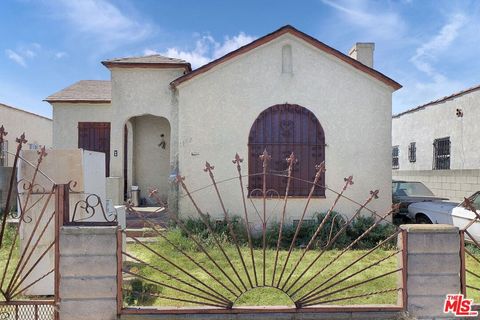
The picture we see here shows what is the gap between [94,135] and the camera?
1162 centimetres

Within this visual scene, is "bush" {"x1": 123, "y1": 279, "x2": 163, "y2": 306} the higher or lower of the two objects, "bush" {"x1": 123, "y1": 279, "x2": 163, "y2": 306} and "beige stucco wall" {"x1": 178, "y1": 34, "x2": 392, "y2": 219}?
the lower

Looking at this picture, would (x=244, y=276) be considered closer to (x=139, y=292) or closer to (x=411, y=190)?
(x=139, y=292)

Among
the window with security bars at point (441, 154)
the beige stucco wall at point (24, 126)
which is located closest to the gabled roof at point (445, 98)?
the window with security bars at point (441, 154)

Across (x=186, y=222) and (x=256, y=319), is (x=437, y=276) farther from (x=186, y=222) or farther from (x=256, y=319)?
(x=186, y=222)

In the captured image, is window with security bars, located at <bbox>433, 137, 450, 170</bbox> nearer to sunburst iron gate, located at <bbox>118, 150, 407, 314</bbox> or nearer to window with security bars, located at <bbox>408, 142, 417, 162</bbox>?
window with security bars, located at <bbox>408, 142, 417, 162</bbox>

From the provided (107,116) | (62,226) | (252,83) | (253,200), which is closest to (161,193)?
(107,116)

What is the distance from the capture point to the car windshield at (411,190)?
9.88m

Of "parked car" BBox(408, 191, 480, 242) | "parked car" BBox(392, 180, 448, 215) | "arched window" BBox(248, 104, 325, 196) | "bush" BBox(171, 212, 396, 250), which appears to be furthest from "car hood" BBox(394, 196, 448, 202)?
"arched window" BBox(248, 104, 325, 196)

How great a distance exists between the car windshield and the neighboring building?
59.5 inches

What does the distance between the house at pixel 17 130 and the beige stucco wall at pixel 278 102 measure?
803 centimetres

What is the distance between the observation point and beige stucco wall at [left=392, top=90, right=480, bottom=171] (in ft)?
35.0

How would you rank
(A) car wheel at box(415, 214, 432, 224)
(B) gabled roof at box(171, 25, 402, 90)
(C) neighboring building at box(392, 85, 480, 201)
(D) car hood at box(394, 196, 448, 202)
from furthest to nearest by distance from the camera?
(C) neighboring building at box(392, 85, 480, 201) < (D) car hood at box(394, 196, 448, 202) < (B) gabled roof at box(171, 25, 402, 90) < (A) car wheel at box(415, 214, 432, 224)

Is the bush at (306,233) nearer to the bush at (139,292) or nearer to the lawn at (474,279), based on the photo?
the lawn at (474,279)

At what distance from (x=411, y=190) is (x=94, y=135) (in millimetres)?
10846
